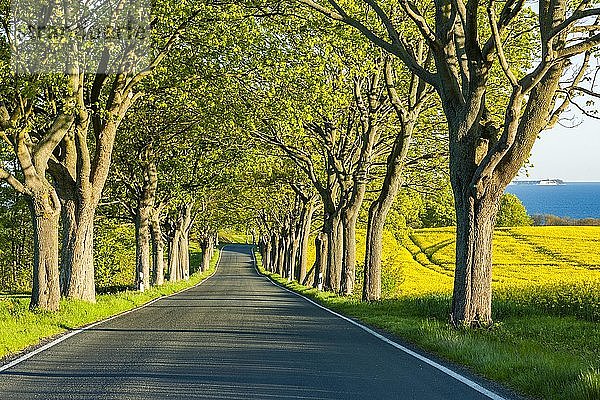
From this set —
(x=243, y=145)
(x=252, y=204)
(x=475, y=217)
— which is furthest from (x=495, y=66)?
(x=252, y=204)

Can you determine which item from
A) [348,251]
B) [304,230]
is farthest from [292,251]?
[348,251]

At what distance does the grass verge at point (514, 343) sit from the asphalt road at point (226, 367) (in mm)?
650

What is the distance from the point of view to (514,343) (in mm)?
12133

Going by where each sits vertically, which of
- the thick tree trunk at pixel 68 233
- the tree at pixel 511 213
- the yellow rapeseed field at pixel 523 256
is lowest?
the yellow rapeseed field at pixel 523 256

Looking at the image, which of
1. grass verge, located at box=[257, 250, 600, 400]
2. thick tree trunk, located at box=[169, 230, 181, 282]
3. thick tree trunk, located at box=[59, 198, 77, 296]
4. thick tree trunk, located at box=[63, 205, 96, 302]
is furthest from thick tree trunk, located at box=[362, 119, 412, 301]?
thick tree trunk, located at box=[169, 230, 181, 282]

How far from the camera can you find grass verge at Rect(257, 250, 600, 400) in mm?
8562

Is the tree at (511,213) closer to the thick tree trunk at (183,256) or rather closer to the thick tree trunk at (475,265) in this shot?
the thick tree trunk at (183,256)

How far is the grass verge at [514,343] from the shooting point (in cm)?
856

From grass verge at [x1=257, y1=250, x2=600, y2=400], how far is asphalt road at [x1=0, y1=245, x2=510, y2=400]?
650mm

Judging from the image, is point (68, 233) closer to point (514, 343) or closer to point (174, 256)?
point (514, 343)

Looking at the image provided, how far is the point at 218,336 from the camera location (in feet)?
49.1

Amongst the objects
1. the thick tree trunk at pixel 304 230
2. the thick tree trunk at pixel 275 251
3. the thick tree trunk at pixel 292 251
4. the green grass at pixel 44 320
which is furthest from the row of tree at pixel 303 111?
the thick tree trunk at pixel 275 251

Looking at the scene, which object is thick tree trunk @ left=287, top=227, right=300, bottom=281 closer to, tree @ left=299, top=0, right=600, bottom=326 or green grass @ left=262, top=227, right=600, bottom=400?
green grass @ left=262, top=227, right=600, bottom=400

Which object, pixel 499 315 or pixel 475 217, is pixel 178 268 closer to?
pixel 499 315
